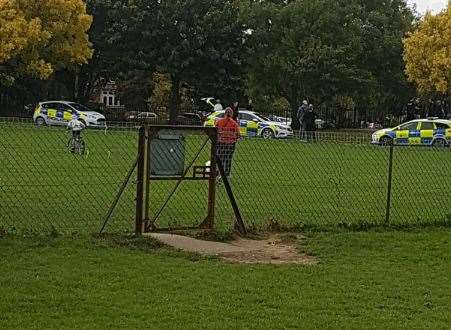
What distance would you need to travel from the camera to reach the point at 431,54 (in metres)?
39.3

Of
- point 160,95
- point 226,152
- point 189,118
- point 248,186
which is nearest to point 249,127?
point 189,118

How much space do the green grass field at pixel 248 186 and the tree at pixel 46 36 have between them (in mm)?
16939

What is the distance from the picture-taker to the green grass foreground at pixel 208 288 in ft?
17.3

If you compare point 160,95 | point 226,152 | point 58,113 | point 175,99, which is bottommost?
point 226,152

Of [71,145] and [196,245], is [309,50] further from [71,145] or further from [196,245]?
[196,245]

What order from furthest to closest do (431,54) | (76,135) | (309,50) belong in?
(309,50) < (431,54) < (76,135)

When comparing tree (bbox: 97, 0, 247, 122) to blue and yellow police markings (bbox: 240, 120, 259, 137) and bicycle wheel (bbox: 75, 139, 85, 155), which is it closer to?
blue and yellow police markings (bbox: 240, 120, 259, 137)

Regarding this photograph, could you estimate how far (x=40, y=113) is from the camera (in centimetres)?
3431

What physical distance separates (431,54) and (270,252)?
33.5 m

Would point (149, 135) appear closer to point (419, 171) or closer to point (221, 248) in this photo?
point (221, 248)

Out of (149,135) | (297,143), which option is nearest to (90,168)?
(297,143)

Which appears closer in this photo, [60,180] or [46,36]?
[60,180]

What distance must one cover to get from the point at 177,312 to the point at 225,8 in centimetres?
3605

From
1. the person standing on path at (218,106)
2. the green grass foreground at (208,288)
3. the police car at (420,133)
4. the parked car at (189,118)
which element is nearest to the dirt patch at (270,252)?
the green grass foreground at (208,288)
